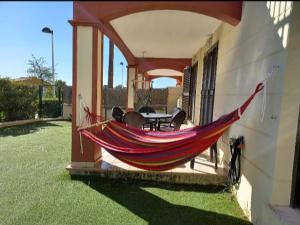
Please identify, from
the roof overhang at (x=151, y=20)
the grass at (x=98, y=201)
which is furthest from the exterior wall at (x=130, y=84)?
the grass at (x=98, y=201)

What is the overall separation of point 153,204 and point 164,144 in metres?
0.72

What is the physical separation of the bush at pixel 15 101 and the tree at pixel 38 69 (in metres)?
12.9

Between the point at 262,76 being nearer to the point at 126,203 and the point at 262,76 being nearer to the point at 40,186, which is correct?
the point at 126,203

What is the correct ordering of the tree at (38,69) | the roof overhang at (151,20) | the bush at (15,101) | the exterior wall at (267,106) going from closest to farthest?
the roof overhang at (151,20)
the exterior wall at (267,106)
the bush at (15,101)
the tree at (38,69)

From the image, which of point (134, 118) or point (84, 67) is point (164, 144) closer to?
point (84, 67)

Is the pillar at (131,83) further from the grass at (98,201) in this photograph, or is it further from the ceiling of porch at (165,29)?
the grass at (98,201)

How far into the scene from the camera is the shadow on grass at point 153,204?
2539 millimetres

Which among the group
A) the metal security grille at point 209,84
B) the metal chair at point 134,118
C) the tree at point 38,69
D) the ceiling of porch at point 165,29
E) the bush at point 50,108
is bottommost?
the bush at point 50,108

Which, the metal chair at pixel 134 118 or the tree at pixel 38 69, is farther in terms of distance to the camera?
the tree at pixel 38 69

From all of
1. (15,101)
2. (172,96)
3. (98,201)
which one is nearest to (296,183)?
(98,201)

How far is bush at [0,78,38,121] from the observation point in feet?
26.8

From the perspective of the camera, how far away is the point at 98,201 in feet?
9.44

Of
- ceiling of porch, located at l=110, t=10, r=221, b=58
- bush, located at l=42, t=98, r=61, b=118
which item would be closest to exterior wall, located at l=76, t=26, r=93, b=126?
ceiling of porch, located at l=110, t=10, r=221, b=58

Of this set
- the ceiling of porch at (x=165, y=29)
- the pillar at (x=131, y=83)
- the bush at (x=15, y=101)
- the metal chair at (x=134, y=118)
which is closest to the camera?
the ceiling of porch at (x=165, y=29)
